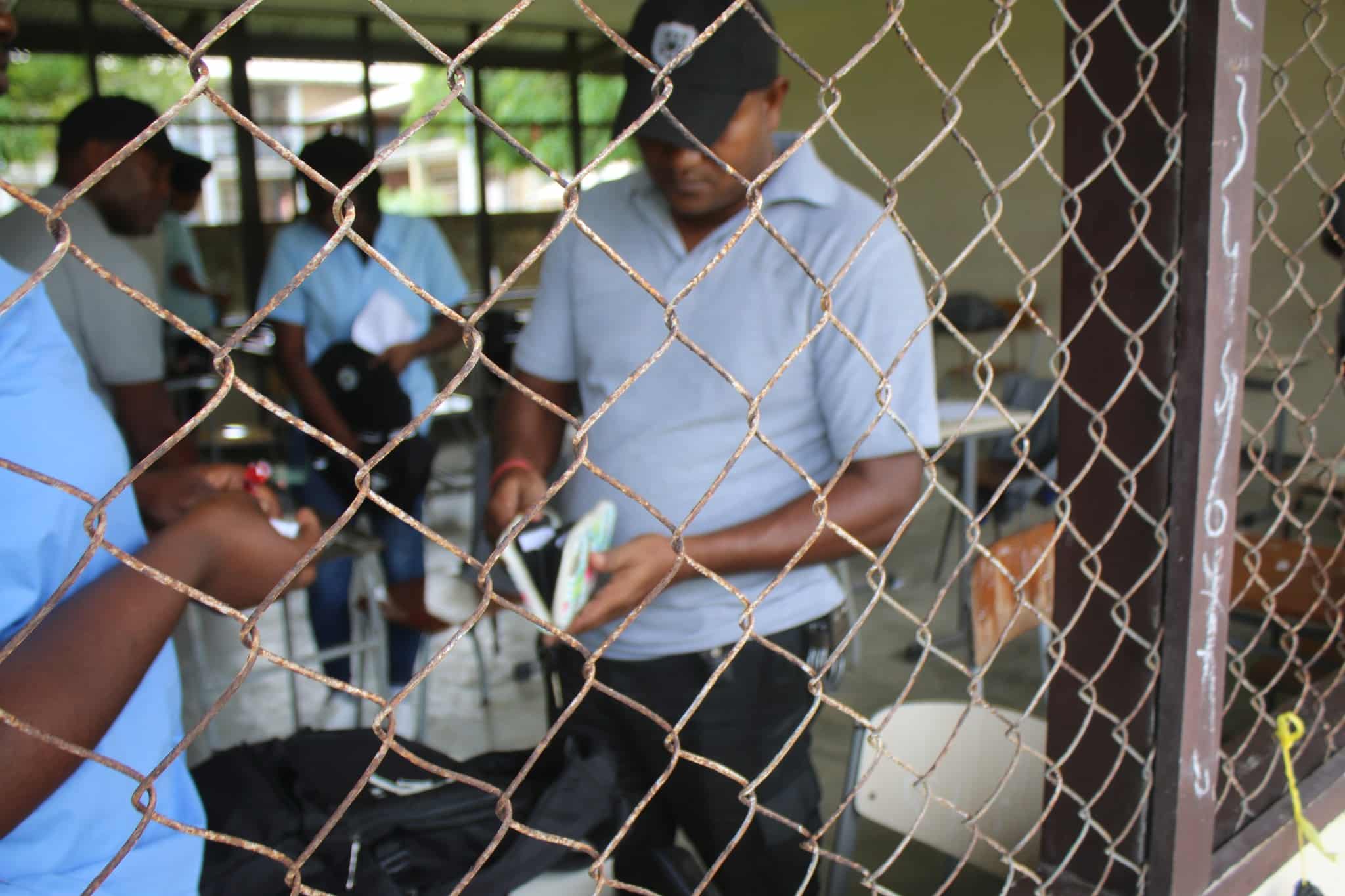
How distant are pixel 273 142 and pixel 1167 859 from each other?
1289 mm

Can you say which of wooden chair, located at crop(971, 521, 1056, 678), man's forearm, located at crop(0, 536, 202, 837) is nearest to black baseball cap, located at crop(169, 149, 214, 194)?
wooden chair, located at crop(971, 521, 1056, 678)

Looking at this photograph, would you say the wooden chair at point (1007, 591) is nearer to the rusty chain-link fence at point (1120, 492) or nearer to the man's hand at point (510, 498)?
the rusty chain-link fence at point (1120, 492)

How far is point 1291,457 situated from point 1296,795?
5.21m

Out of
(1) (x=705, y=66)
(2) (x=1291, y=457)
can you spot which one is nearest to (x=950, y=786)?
(1) (x=705, y=66)

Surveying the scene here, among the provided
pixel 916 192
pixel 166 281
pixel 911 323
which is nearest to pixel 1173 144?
pixel 911 323

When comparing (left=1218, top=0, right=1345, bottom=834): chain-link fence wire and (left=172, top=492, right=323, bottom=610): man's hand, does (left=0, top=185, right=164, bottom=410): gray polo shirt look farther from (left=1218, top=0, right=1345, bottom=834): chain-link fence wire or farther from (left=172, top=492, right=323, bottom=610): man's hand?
(left=1218, top=0, right=1345, bottom=834): chain-link fence wire

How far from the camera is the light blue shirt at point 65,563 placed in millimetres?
723

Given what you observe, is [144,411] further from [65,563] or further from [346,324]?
[65,563]

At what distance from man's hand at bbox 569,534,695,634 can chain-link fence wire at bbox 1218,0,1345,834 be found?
28.8 inches

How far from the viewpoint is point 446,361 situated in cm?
861

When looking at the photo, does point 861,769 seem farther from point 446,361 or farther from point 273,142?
point 446,361

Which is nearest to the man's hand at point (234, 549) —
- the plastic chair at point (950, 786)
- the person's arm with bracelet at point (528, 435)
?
the person's arm with bracelet at point (528, 435)

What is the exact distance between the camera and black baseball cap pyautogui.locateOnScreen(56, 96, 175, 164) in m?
2.16

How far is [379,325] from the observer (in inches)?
115
